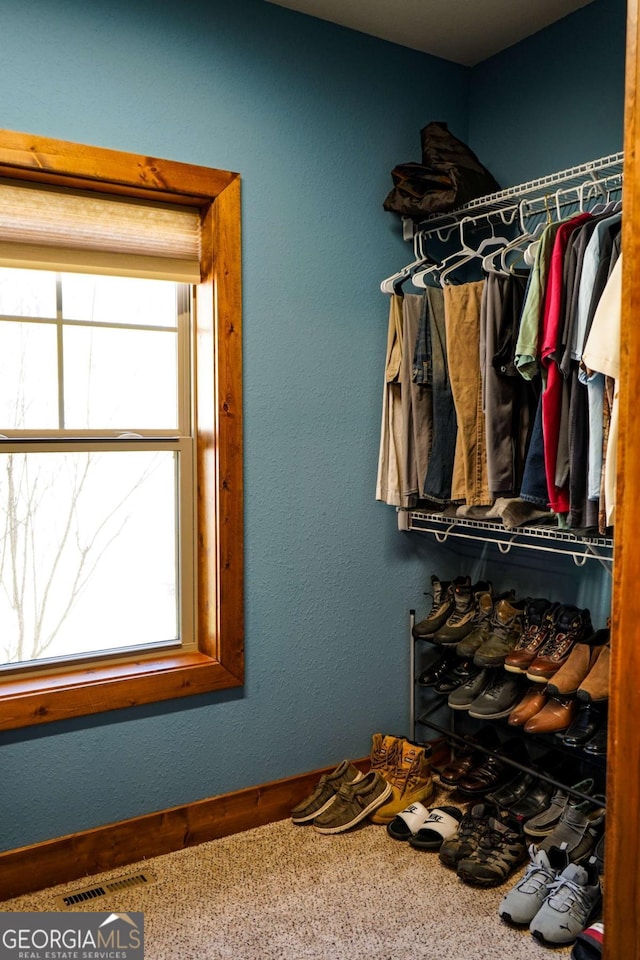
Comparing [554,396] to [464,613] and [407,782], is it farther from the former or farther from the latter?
[407,782]

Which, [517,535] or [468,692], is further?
[517,535]

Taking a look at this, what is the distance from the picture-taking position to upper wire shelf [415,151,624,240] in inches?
87.7

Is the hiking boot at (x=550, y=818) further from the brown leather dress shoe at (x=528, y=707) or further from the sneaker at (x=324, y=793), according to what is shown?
the sneaker at (x=324, y=793)

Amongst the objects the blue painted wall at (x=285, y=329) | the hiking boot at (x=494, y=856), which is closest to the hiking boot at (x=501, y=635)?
the blue painted wall at (x=285, y=329)

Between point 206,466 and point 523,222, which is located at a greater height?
point 523,222

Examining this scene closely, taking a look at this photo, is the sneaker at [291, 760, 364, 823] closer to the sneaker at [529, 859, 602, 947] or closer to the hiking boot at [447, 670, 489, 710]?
the hiking boot at [447, 670, 489, 710]

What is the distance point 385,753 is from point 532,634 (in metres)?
0.72

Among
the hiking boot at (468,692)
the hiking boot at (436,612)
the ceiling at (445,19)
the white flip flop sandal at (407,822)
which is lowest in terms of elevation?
the white flip flop sandal at (407,822)

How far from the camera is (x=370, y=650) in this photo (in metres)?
2.92

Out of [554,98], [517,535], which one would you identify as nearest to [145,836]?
[517,535]

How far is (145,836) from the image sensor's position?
2.45 meters

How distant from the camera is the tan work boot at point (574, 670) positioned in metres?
2.30

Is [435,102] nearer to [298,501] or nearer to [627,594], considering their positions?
[298,501]

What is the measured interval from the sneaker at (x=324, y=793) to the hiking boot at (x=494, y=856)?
0.52 meters
